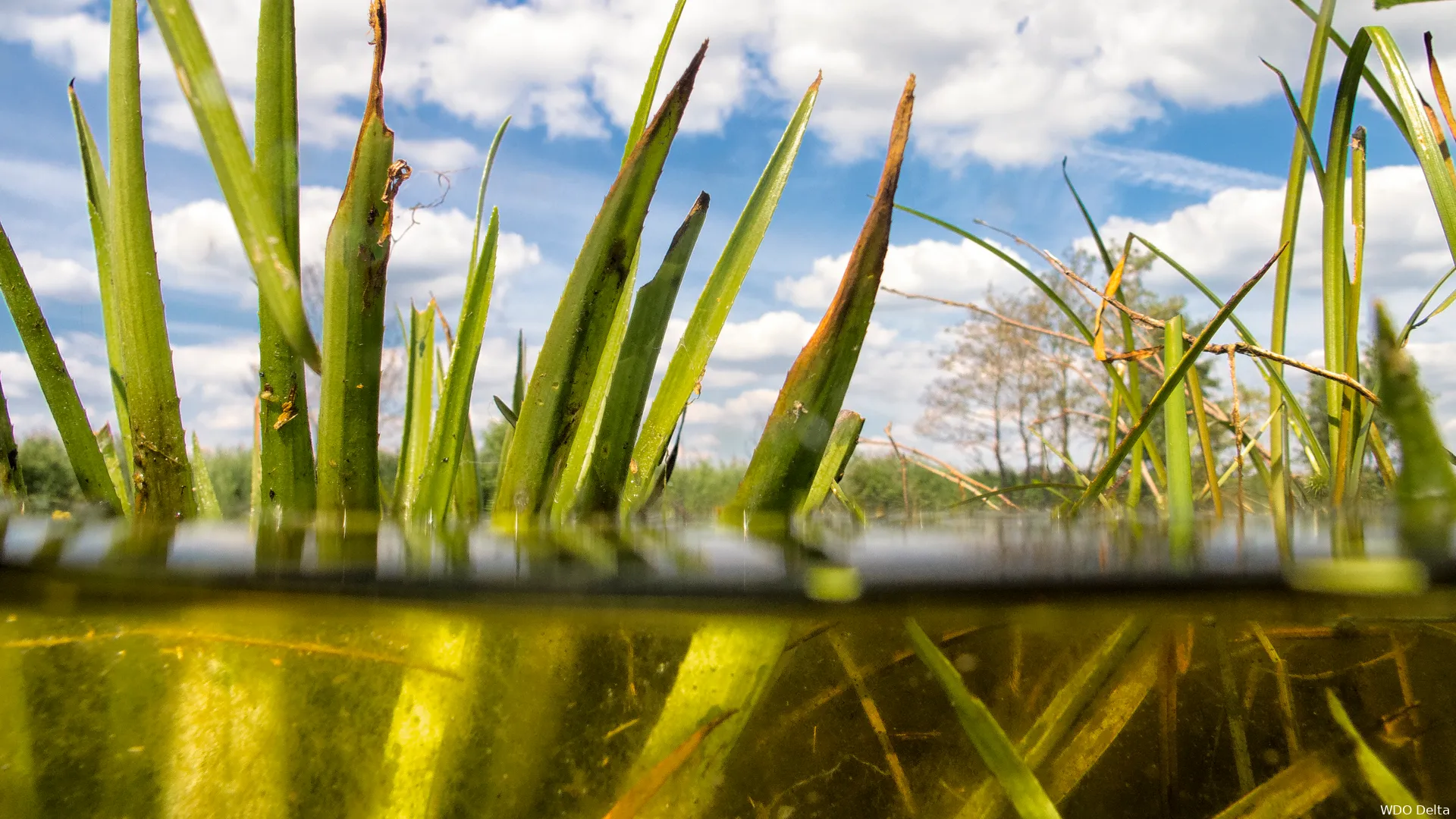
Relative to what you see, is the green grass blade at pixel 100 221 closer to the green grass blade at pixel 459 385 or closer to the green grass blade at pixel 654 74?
the green grass blade at pixel 459 385

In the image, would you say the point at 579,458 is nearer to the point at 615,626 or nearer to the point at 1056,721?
the point at 615,626

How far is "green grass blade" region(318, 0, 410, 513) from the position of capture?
0.57 meters

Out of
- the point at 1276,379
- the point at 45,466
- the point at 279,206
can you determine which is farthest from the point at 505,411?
the point at 45,466

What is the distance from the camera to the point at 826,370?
0.58m

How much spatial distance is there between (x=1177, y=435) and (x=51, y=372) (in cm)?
92

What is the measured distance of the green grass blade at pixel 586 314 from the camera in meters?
0.61

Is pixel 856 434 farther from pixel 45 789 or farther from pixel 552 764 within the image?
pixel 45 789

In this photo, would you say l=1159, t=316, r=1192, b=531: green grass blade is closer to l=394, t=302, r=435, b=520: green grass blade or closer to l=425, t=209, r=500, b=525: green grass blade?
l=425, t=209, r=500, b=525: green grass blade

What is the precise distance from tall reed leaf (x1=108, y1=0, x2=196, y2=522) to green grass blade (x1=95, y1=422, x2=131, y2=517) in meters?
0.16

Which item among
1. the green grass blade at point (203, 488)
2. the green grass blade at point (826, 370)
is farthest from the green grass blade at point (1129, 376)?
the green grass blade at point (203, 488)

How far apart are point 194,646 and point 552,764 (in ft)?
0.97

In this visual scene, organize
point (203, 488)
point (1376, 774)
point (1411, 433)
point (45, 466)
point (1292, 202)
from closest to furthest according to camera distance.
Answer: point (1411, 433) → point (1376, 774) → point (1292, 202) → point (203, 488) → point (45, 466)

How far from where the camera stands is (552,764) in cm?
57

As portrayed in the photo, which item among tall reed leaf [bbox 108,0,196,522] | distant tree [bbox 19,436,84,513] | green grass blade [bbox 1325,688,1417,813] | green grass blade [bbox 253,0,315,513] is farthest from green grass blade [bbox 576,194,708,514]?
distant tree [bbox 19,436,84,513]
